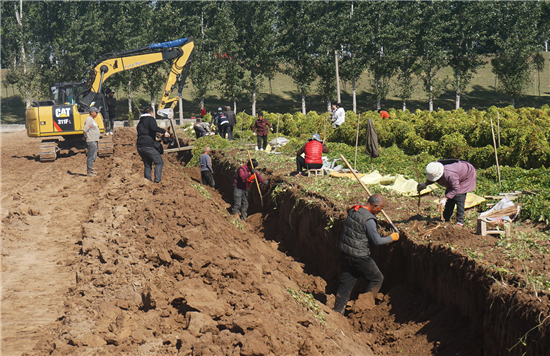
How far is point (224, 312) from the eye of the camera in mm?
5359

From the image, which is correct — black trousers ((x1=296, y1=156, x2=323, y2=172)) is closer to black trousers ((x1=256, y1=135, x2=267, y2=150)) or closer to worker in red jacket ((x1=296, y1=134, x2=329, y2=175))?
worker in red jacket ((x1=296, y1=134, x2=329, y2=175))

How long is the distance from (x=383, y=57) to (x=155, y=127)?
3700cm

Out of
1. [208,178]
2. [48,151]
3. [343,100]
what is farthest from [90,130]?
[343,100]

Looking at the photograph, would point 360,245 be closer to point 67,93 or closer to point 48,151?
point 48,151

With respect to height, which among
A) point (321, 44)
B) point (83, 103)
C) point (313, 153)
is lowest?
point (313, 153)

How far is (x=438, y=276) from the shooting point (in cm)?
680

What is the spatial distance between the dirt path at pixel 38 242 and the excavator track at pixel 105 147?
1.07 meters

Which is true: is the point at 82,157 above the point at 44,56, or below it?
below

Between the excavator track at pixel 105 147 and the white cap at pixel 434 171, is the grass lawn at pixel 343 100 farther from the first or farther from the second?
the white cap at pixel 434 171

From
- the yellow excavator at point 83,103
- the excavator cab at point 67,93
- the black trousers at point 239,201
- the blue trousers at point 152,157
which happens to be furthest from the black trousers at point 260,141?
Result: the blue trousers at point 152,157

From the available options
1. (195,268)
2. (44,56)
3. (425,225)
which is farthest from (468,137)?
(44,56)

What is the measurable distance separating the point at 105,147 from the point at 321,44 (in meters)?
31.5

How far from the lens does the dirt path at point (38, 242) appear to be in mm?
6184

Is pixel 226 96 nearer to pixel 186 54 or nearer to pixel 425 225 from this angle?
pixel 186 54
